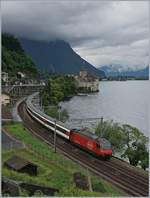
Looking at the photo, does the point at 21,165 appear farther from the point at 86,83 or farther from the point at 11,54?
the point at 86,83

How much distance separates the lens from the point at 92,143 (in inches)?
378

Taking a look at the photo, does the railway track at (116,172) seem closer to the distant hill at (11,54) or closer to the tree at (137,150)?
the tree at (137,150)

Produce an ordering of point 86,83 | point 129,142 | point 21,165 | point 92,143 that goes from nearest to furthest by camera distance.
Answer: point 21,165
point 92,143
point 129,142
point 86,83

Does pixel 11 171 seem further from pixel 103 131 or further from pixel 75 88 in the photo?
pixel 75 88


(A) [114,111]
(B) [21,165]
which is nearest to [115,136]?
(B) [21,165]

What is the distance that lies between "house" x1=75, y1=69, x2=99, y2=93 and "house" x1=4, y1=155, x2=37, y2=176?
3972 cm

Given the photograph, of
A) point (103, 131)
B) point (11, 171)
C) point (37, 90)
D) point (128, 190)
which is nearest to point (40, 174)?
point (11, 171)

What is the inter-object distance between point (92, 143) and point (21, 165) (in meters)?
4.33

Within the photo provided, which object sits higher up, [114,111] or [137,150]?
[137,150]

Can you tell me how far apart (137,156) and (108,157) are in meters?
1.39

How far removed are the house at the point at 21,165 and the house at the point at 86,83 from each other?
130 ft

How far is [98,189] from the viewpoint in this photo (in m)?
5.51

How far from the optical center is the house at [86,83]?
47.0 metres

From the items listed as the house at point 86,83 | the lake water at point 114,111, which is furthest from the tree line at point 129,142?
the house at point 86,83
